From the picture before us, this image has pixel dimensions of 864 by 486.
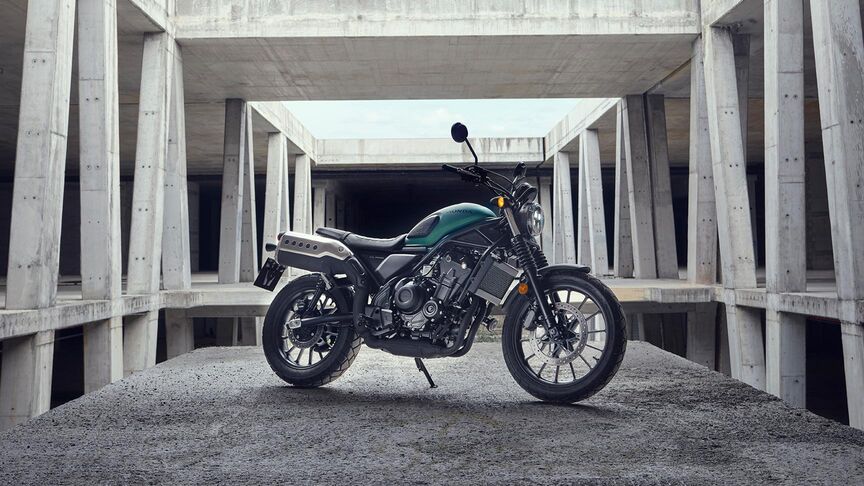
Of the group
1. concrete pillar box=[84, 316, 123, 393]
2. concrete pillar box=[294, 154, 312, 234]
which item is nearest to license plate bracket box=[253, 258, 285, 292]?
concrete pillar box=[84, 316, 123, 393]

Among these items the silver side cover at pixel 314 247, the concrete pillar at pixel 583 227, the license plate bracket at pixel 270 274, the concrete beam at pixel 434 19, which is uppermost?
the concrete beam at pixel 434 19

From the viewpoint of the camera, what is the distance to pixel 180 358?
6359 millimetres

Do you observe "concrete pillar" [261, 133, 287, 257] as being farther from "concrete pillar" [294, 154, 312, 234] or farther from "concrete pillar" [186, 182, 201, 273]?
"concrete pillar" [186, 182, 201, 273]

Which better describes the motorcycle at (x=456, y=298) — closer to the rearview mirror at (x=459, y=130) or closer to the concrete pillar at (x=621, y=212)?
the rearview mirror at (x=459, y=130)

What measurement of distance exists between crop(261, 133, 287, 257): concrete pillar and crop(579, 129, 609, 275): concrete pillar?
8.20m

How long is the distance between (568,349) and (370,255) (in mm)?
1391

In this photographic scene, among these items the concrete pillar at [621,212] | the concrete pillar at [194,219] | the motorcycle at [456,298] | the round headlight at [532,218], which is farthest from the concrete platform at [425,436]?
the concrete pillar at [194,219]

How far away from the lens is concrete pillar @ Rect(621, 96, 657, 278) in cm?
1714

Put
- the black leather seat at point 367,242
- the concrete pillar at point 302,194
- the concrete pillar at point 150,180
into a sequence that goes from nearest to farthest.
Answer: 1. the black leather seat at point 367,242
2. the concrete pillar at point 150,180
3. the concrete pillar at point 302,194

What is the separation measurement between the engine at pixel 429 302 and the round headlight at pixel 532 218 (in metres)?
0.39

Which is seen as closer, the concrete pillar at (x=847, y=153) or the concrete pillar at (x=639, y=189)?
the concrete pillar at (x=847, y=153)

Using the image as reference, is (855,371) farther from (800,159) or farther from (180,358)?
(180,358)

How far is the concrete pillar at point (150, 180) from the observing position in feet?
38.5

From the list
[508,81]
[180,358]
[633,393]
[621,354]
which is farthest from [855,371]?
[508,81]
